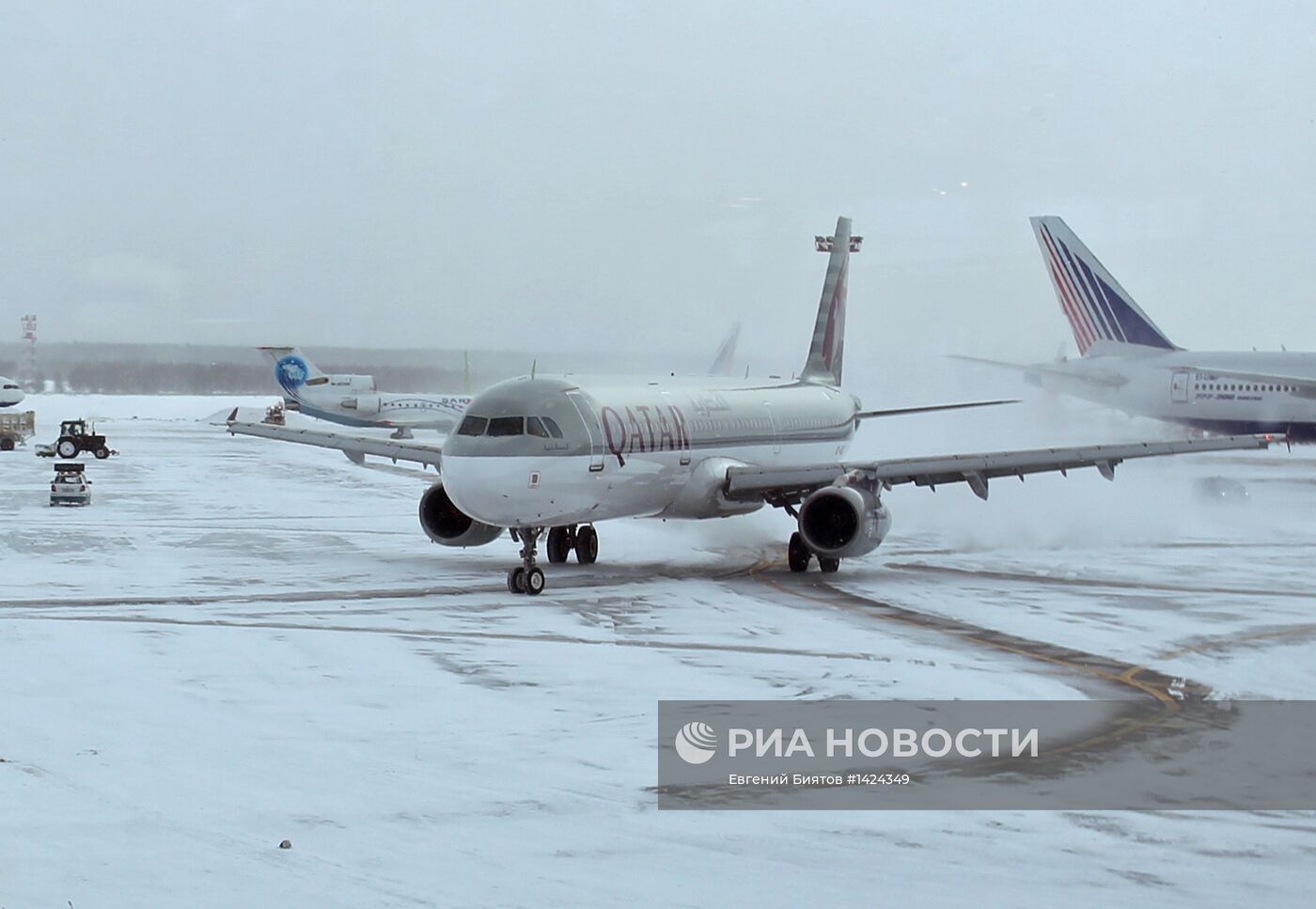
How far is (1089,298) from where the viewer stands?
2260 inches

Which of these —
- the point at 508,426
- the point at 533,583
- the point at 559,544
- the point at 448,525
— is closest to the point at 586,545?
the point at 559,544

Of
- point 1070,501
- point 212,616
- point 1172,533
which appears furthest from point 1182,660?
point 1070,501

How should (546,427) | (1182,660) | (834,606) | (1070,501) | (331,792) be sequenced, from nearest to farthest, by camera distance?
(331,792), (1182,660), (834,606), (546,427), (1070,501)

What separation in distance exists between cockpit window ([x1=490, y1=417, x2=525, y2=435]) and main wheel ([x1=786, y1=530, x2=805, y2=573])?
19.5ft

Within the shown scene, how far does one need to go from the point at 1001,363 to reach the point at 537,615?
3545 centimetres

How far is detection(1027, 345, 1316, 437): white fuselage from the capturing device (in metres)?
52.5

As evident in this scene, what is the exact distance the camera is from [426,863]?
31.1ft

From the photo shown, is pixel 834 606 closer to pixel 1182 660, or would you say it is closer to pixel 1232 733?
pixel 1182 660

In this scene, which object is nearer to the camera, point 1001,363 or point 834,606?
point 834,606

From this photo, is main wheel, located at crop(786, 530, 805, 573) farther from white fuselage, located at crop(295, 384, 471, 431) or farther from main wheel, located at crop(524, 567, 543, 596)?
white fuselage, located at crop(295, 384, 471, 431)

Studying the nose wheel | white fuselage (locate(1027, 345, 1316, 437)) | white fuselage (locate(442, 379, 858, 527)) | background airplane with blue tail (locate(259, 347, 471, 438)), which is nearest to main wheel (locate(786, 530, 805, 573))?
white fuselage (locate(442, 379, 858, 527))

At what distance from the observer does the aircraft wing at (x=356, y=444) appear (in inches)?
1148

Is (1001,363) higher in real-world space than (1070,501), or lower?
higher

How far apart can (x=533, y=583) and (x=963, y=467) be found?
816cm
